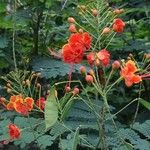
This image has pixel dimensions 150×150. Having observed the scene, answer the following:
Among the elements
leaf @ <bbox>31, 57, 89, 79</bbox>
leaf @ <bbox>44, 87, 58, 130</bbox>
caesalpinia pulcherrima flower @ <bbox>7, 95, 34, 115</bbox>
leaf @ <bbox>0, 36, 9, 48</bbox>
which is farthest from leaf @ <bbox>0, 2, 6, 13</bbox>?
leaf @ <bbox>44, 87, 58, 130</bbox>

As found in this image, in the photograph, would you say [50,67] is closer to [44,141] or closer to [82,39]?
[44,141]

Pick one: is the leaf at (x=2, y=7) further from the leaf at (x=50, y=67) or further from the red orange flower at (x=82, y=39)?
the red orange flower at (x=82, y=39)

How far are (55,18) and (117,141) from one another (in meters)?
1.43

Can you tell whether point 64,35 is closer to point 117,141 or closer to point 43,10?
point 43,10

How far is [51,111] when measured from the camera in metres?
1.86

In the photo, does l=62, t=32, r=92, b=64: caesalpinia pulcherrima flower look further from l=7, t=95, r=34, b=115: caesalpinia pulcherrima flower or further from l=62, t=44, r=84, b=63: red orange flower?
l=7, t=95, r=34, b=115: caesalpinia pulcherrima flower

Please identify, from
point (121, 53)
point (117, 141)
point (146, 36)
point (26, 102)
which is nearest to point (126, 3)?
point (146, 36)

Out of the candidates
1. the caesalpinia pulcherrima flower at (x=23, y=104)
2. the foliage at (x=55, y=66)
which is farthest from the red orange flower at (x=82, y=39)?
the foliage at (x=55, y=66)

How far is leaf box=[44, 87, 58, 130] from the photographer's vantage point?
182cm

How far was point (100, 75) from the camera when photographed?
217 centimetres

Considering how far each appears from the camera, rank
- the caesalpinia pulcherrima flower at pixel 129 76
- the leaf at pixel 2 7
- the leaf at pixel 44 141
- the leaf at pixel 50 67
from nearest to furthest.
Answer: the caesalpinia pulcherrima flower at pixel 129 76 < the leaf at pixel 44 141 < the leaf at pixel 50 67 < the leaf at pixel 2 7

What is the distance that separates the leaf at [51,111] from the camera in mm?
1818

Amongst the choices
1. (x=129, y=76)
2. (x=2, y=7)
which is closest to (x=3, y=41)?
(x=2, y=7)

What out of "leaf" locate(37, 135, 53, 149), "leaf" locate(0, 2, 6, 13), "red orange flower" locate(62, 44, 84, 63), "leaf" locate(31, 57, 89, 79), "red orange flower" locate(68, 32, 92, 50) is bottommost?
"leaf" locate(37, 135, 53, 149)
